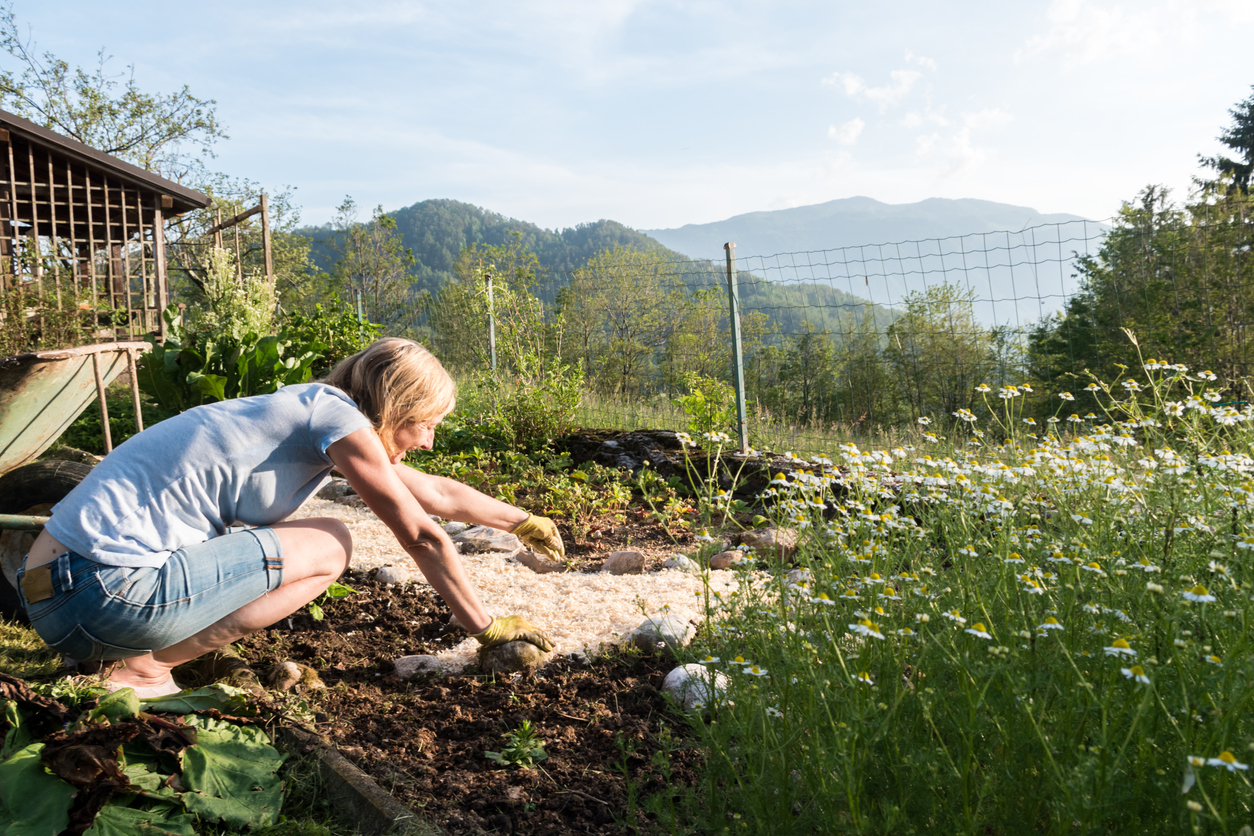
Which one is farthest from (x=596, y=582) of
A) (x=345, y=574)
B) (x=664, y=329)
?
(x=664, y=329)

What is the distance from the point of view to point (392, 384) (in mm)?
2311

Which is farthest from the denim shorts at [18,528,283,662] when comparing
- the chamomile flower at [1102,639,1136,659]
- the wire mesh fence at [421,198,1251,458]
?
the wire mesh fence at [421,198,1251,458]

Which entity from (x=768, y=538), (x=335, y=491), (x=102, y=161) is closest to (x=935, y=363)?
(x=768, y=538)

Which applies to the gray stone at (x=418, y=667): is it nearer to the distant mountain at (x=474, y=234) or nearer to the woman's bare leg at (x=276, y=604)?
the woman's bare leg at (x=276, y=604)

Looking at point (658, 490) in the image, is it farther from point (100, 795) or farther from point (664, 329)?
point (664, 329)

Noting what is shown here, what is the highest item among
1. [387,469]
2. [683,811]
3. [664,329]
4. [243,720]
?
[664,329]

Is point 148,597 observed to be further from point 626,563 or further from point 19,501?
point 626,563

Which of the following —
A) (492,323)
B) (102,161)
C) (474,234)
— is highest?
(474,234)

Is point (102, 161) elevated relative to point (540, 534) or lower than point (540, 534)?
elevated

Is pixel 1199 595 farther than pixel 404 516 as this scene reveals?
No

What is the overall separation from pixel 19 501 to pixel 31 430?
2.07 ft

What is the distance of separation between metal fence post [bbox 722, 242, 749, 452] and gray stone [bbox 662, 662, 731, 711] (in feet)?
12.2

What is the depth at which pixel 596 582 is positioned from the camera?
354cm

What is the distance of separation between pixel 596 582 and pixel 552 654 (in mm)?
842
